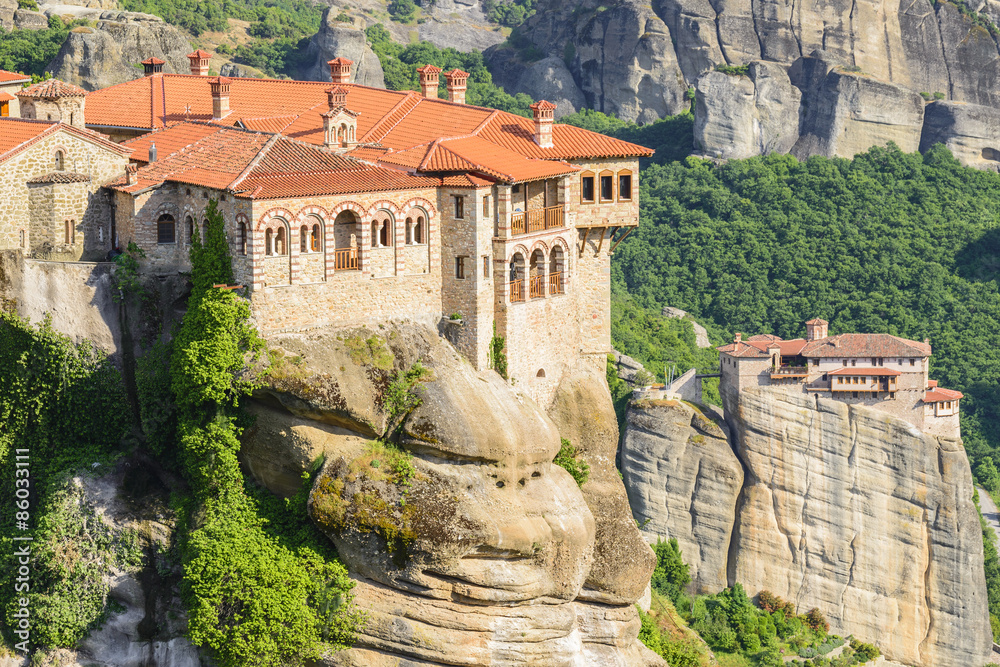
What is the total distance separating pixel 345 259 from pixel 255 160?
3996 millimetres

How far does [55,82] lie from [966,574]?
203 ft

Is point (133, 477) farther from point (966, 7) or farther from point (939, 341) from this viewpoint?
point (966, 7)

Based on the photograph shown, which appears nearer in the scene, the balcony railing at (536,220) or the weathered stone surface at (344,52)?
the balcony railing at (536,220)

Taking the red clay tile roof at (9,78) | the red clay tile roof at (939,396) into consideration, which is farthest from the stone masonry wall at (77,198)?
the red clay tile roof at (939,396)

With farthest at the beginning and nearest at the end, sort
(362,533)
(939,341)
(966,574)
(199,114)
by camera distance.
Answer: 1. (939,341)
2. (966,574)
3. (199,114)
4. (362,533)

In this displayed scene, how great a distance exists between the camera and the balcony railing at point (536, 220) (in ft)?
183

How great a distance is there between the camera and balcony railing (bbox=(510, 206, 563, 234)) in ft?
183

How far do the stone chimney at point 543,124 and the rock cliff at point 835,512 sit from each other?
39425mm

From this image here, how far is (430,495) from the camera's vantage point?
51.1 metres

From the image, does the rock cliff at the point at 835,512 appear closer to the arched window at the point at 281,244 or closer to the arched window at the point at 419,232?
the arched window at the point at 419,232

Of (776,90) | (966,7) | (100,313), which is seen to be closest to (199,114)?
(100,313)

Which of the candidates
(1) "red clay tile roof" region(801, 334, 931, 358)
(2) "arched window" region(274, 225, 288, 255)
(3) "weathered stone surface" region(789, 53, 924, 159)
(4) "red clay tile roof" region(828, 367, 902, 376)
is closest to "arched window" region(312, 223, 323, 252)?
(2) "arched window" region(274, 225, 288, 255)

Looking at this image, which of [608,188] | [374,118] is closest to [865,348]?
[608,188]

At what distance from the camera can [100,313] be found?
177 feet
